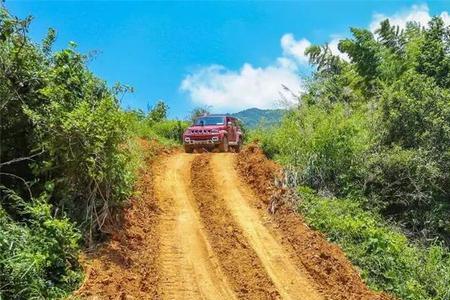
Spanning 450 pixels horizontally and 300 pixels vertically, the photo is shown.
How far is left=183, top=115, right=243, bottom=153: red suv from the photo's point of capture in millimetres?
20750

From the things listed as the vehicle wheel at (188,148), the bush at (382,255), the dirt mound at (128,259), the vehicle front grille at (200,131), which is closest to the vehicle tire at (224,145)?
the vehicle front grille at (200,131)

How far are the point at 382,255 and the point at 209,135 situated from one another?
11.0 meters

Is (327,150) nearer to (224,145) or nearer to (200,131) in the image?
(224,145)

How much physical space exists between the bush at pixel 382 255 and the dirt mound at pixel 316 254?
30 cm

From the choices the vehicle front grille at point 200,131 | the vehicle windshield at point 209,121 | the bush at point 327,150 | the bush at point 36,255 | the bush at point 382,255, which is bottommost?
the bush at point 382,255

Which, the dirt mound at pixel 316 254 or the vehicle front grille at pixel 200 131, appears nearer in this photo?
the dirt mound at pixel 316 254

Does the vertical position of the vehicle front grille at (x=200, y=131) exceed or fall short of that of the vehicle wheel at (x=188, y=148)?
it exceeds it

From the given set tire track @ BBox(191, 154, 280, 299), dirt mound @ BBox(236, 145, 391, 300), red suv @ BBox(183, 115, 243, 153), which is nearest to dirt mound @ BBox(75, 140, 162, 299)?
tire track @ BBox(191, 154, 280, 299)

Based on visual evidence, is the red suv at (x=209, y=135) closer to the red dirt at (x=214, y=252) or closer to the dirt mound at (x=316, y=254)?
the red dirt at (x=214, y=252)

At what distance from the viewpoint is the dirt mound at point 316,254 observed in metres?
9.45

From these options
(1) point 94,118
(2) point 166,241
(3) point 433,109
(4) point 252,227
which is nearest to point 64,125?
(1) point 94,118

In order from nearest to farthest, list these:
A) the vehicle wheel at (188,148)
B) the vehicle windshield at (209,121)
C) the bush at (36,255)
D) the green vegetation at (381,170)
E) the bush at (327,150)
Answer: the bush at (36,255) < the green vegetation at (381,170) < the bush at (327,150) < the vehicle wheel at (188,148) < the vehicle windshield at (209,121)

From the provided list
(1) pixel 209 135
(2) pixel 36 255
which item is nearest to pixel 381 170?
(1) pixel 209 135

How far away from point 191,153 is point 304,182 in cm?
738
